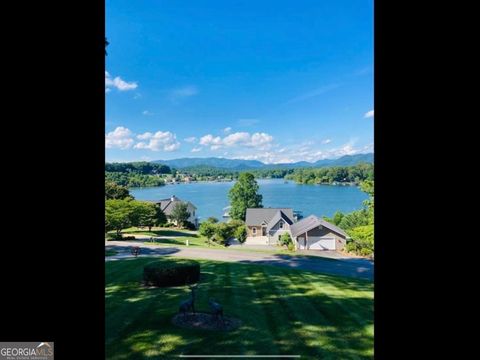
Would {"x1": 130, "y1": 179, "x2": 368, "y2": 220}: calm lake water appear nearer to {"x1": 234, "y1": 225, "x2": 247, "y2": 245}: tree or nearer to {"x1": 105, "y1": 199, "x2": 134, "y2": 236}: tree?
{"x1": 234, "y1": 225, "x2": 247, "y2": 245}: tree

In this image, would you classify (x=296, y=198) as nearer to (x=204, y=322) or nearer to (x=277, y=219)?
(x=277, y=219)

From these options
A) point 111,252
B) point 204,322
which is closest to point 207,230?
point 111,252

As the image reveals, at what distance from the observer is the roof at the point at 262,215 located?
2606 centimetres

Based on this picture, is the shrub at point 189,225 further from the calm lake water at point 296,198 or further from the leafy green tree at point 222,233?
the leafy green tree at point 222,233

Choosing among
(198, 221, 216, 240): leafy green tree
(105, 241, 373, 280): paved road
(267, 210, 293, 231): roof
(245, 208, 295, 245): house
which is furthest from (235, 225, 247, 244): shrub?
(105, 241, 373, 280): paved road

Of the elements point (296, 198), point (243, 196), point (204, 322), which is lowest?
point (204, 322)

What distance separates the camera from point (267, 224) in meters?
25.7

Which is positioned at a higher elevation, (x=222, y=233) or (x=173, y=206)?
(x=173, y=206)

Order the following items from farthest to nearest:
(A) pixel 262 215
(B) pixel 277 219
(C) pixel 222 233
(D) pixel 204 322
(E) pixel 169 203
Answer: (E) pixel 169 203
(A) pixel 262 215
(B) pixel 277 219
(C) pixel 222 233
(D) pixel 204 322

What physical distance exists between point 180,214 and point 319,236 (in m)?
12.0

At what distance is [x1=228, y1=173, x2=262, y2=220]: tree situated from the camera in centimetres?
2891
